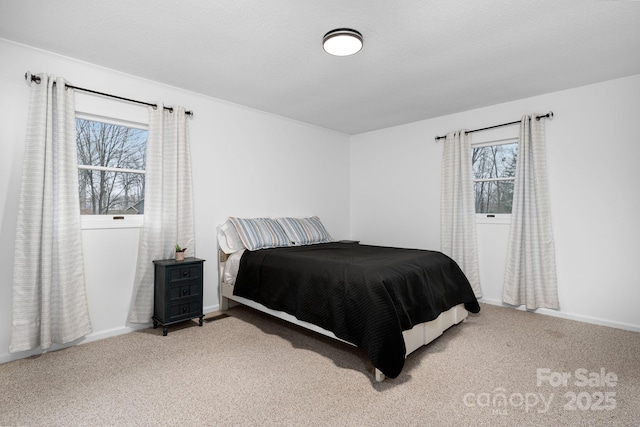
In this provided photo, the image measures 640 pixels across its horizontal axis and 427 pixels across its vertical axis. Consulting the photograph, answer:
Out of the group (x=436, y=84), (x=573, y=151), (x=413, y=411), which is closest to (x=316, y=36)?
(x=436, y=84)

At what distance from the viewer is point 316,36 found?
7.39 feet

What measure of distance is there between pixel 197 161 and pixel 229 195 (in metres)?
0.54

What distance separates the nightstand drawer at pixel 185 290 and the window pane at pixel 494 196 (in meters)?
3.44

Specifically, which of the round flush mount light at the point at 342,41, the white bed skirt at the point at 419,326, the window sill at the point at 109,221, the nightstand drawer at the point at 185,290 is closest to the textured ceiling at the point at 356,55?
the round flush mount light at the point at 342,41

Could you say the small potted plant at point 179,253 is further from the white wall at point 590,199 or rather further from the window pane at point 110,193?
the white wall at point 590,199

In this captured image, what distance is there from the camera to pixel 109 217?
2.81 meters

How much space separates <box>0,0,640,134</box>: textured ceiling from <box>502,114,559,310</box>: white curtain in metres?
0.56

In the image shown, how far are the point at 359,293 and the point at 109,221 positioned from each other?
2.32 m

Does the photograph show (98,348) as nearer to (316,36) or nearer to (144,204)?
(144,204)

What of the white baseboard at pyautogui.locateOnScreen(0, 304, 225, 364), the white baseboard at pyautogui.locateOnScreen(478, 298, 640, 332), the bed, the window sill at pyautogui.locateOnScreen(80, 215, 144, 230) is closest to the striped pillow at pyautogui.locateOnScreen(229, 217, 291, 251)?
the bed

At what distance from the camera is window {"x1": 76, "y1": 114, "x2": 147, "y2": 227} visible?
→ 2.76 m

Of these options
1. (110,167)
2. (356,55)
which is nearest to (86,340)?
(110,167)

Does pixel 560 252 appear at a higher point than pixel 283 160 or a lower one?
lower

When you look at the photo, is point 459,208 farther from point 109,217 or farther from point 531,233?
point 109,217
